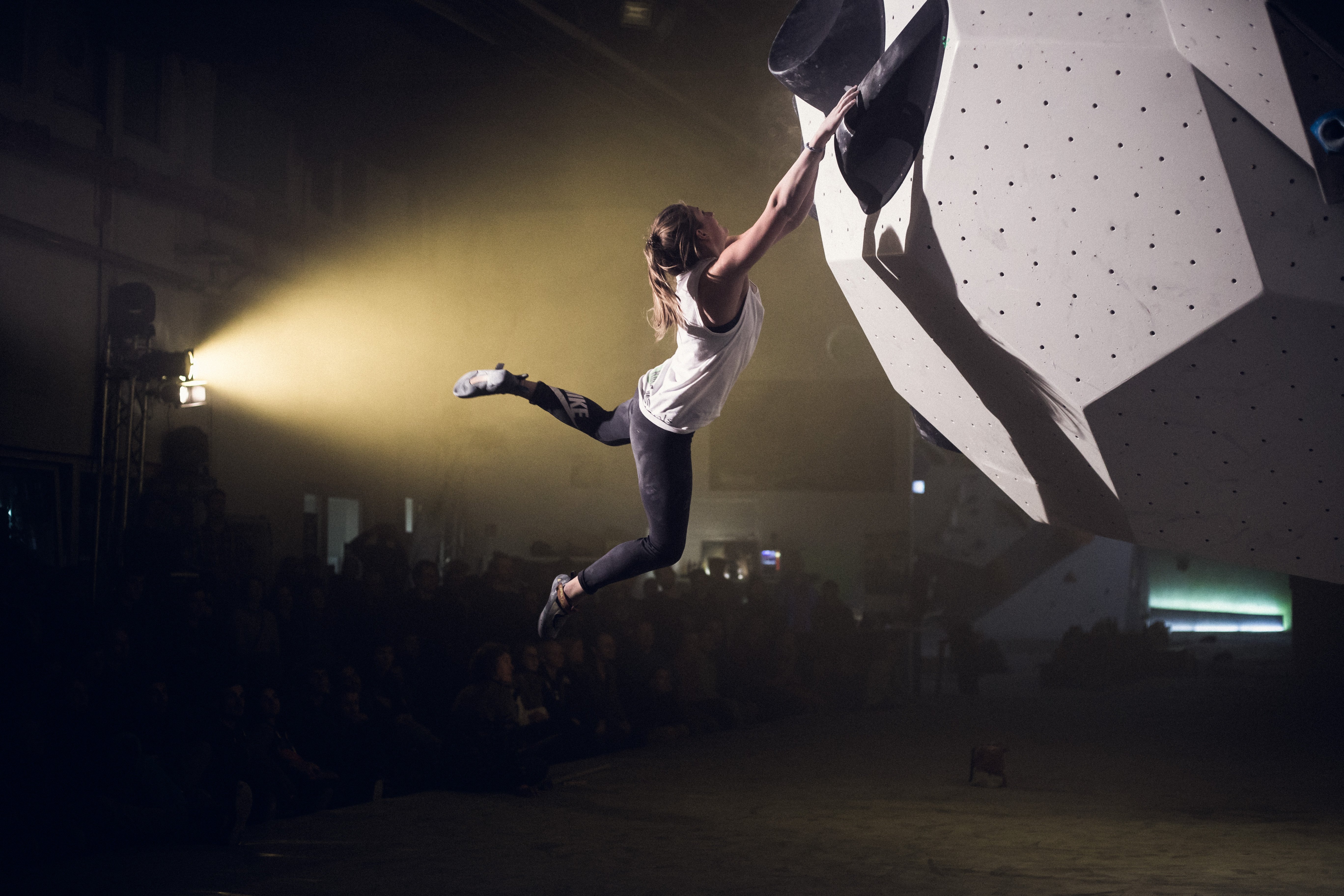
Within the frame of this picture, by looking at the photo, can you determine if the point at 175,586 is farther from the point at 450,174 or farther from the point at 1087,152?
the point at 450,174

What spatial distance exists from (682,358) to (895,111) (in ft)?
3.39

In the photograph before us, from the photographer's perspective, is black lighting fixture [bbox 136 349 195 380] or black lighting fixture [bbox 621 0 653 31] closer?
black lighting fixture [bbox 621 0 653 31]

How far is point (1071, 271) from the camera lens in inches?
114

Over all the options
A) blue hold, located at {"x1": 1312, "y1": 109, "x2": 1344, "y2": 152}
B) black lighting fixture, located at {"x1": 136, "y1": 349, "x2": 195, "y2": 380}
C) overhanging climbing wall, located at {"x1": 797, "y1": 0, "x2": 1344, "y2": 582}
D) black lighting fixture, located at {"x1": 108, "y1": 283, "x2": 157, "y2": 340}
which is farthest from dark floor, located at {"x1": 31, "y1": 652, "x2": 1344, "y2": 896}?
black lighting fixture, located at {"x1": 108, "y1": 283, "x2": 157, "y2": 340}

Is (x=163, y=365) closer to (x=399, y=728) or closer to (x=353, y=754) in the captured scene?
(x=399, y=728)

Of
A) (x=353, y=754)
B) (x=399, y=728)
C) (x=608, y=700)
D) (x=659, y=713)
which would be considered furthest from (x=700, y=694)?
(x=353, y=754)

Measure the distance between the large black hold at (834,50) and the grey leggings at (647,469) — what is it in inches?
46.6

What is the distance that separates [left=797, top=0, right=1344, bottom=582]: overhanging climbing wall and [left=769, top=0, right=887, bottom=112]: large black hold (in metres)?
0.12

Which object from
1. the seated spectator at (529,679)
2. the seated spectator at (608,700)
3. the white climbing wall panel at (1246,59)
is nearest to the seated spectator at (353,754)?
the seated spectator at (529,679)

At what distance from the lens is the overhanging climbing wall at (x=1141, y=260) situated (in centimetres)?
263

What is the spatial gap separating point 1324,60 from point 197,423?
1055cm

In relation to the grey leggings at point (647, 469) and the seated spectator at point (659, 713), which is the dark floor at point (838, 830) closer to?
the seated spectator at point (659, 713)

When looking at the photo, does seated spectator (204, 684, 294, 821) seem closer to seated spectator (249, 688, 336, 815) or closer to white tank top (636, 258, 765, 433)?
seated spectator (249, 688, 336, 815)

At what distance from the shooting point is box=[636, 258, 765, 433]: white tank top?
3570 mm
